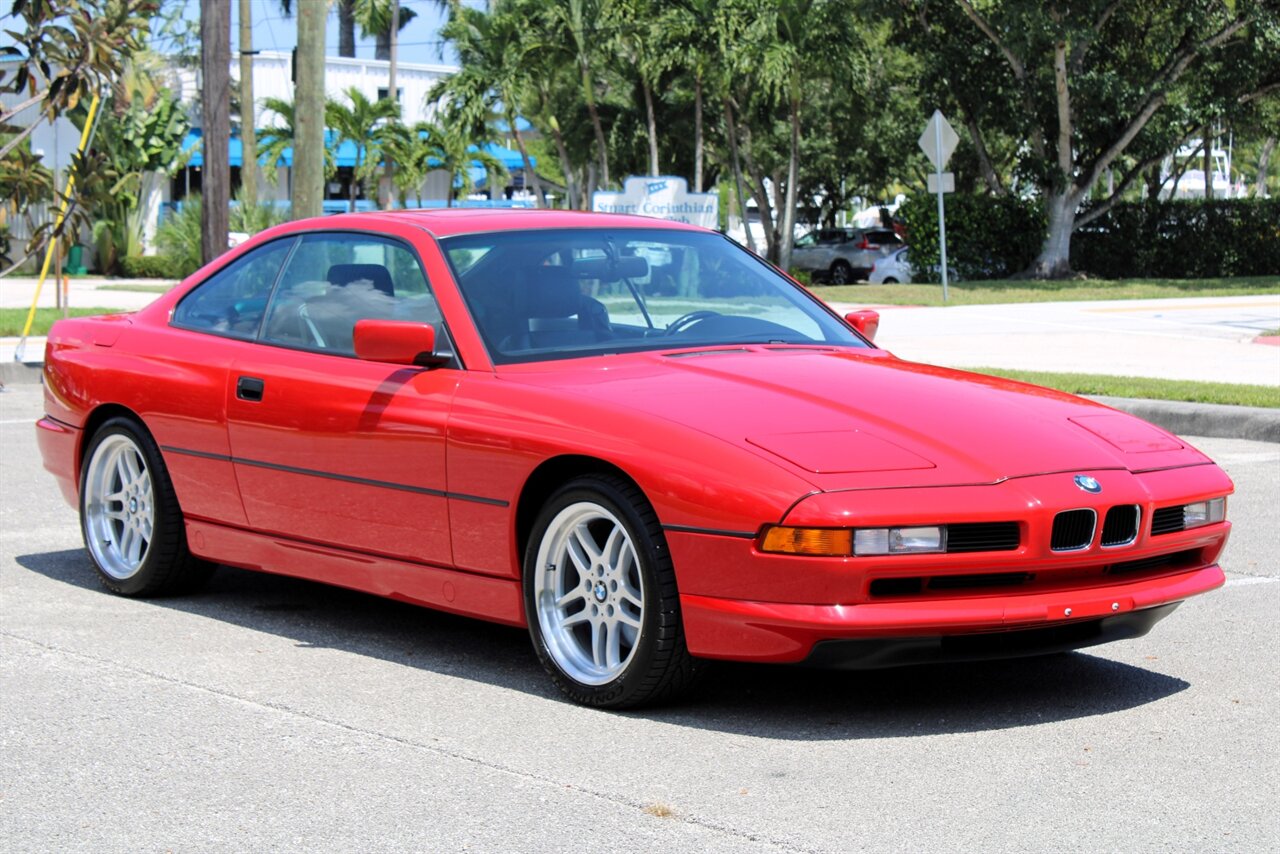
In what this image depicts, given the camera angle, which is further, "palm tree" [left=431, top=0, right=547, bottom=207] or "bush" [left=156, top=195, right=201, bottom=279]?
"palm tree" [left=431, top=0, right=547, bottom=207]

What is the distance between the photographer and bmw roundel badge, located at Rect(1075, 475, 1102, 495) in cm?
475

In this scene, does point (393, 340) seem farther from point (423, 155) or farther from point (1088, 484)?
point (423, 155)

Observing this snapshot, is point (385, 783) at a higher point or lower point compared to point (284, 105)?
lower

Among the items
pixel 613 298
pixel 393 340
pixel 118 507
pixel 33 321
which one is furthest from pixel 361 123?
pixel 393 340

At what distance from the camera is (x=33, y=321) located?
21422 millimetres

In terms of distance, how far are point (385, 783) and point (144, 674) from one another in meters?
1.49

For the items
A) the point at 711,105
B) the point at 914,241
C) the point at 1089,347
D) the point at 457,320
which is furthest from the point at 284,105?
the point at 457,320

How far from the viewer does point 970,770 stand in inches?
175

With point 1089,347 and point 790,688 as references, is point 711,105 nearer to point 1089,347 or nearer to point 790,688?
point 1089,347

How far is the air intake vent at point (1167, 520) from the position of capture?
496 centimetres

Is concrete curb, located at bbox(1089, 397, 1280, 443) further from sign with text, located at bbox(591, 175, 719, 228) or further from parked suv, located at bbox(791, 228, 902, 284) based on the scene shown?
parked suv, located at bbox(791, 228, 902, 284)

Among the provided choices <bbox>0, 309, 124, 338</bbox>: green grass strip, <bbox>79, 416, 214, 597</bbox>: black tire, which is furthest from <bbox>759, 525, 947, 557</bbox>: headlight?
<bbox>0, 309, 124, 338</bbox>: green grass strip

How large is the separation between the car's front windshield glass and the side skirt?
70 centimetres

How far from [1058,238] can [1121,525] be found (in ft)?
112
